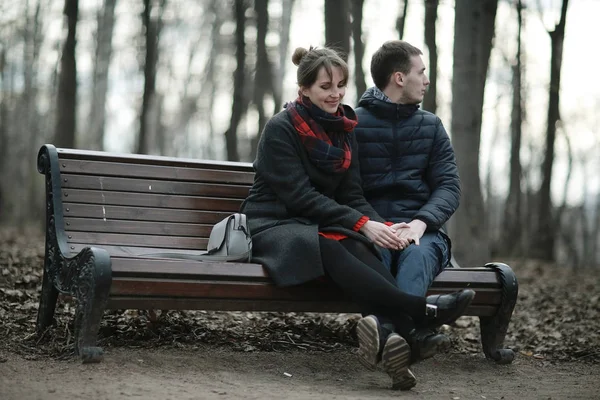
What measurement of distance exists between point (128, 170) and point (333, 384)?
76.0 inches

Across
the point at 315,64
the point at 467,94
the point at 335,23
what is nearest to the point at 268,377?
the point at 315,64

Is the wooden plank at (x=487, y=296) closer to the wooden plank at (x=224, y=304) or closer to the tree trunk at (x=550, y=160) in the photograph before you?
the wooden plank at (x=224, y=304)

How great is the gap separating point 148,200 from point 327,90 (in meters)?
1.42

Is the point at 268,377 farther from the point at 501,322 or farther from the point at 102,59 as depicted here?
the point at 102,59

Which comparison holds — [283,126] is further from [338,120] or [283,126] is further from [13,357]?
[13,357]

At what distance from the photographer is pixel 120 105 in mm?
40531

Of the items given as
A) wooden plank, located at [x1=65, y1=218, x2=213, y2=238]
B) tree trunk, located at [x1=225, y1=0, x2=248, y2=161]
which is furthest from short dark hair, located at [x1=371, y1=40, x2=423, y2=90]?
tree trunk, located at [x1=225, y1=0, x2=248, y2=161]

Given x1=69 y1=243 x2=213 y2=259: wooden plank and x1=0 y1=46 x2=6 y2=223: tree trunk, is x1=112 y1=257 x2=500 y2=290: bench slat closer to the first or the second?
x1=69 y1=243 x2=213 y2=259: wooden plank

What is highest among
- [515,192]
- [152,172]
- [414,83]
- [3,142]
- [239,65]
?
[239,65]

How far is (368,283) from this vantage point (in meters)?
4.15

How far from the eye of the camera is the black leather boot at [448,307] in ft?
13.2

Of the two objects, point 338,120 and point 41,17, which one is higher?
point 41,17

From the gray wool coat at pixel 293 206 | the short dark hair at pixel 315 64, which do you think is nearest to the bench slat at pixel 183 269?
the gray wool coat at pixel 293 206

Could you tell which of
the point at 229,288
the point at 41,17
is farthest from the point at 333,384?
the point at 41,17
